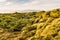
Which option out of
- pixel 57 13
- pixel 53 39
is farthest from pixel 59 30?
pixel 57 13

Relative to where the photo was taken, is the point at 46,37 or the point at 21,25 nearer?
the point at 46,37

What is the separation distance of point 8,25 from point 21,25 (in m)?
4.80

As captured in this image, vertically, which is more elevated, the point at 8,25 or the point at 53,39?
the point at 8,25

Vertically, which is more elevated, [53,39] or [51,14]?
[51,14]

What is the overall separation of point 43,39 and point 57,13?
17.6 meters

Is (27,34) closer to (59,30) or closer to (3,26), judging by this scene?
Result: (59,30)

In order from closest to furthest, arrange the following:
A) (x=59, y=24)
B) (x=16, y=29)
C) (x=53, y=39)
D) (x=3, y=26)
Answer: (x=53, y=39) < (x=59, y=24) < (x=16, y=29) < (x=3, y=26)

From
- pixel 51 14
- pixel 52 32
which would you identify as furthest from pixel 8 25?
pixel 52 32

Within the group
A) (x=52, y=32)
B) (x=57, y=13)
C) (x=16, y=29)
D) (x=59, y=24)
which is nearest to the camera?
(x=52, y=32)

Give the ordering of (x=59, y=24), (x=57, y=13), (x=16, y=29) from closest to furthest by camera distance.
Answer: (x=59, y=24)
(x=57, y=13)
(x=16, y=29)

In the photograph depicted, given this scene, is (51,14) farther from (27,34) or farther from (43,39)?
(43,39)

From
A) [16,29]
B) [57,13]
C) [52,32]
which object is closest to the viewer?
[52,32]

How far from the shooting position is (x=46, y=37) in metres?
32.2

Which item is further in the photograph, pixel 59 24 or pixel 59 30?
pixel 59 24
